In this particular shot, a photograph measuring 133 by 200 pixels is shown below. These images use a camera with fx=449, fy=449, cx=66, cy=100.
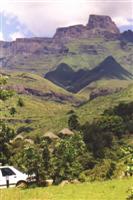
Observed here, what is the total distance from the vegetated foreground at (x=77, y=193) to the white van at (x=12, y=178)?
8.91 feet

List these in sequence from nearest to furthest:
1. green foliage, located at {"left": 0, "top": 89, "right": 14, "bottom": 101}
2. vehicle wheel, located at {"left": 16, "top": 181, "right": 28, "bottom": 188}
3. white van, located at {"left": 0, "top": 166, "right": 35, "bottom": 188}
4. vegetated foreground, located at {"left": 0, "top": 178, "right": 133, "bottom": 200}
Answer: vegetated foreground, located at {"left": 0, "top": 178, "right": 133, "bottom": 200}
green foliage, located at {"left": 0, "top": 89, "right": 14, "bottom": 101}
vehicle wheel, located at {"left": 16, "top": 181, "right": 28, "bottom": 188}
white van, located at {"left": 0, "top": 166, "right": 35, "bottom": 188}

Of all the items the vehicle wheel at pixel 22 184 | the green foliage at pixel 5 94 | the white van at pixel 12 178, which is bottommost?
the vehicle wheel at pixel 22 184

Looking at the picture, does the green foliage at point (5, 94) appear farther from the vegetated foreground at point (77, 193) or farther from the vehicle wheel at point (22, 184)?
the vehicle wheel at point (22, 184)

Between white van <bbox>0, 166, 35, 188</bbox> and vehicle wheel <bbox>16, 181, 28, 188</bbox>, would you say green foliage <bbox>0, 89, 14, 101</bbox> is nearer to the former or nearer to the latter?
white van <bbox>0, 166, 35, 188</bbox>

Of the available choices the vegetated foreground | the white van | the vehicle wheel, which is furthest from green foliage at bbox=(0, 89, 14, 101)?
the vehicle wheel

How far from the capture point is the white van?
2673 cm

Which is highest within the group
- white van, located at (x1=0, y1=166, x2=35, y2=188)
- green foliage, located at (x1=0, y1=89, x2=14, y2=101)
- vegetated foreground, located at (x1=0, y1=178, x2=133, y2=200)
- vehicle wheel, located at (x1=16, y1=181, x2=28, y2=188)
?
green foliage, located at (x1=0, y1=89, x2=14, y2=101)

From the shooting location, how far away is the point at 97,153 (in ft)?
254

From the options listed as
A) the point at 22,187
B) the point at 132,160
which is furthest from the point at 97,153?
the point at 132,160

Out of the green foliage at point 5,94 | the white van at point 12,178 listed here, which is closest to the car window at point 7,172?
the white van at point 12,178

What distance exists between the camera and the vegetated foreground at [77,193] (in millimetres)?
21000

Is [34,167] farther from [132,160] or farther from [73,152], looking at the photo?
[132,160]

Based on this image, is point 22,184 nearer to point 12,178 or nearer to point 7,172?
point 12,178

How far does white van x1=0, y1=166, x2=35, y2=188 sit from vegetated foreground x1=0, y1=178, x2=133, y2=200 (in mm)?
2715
